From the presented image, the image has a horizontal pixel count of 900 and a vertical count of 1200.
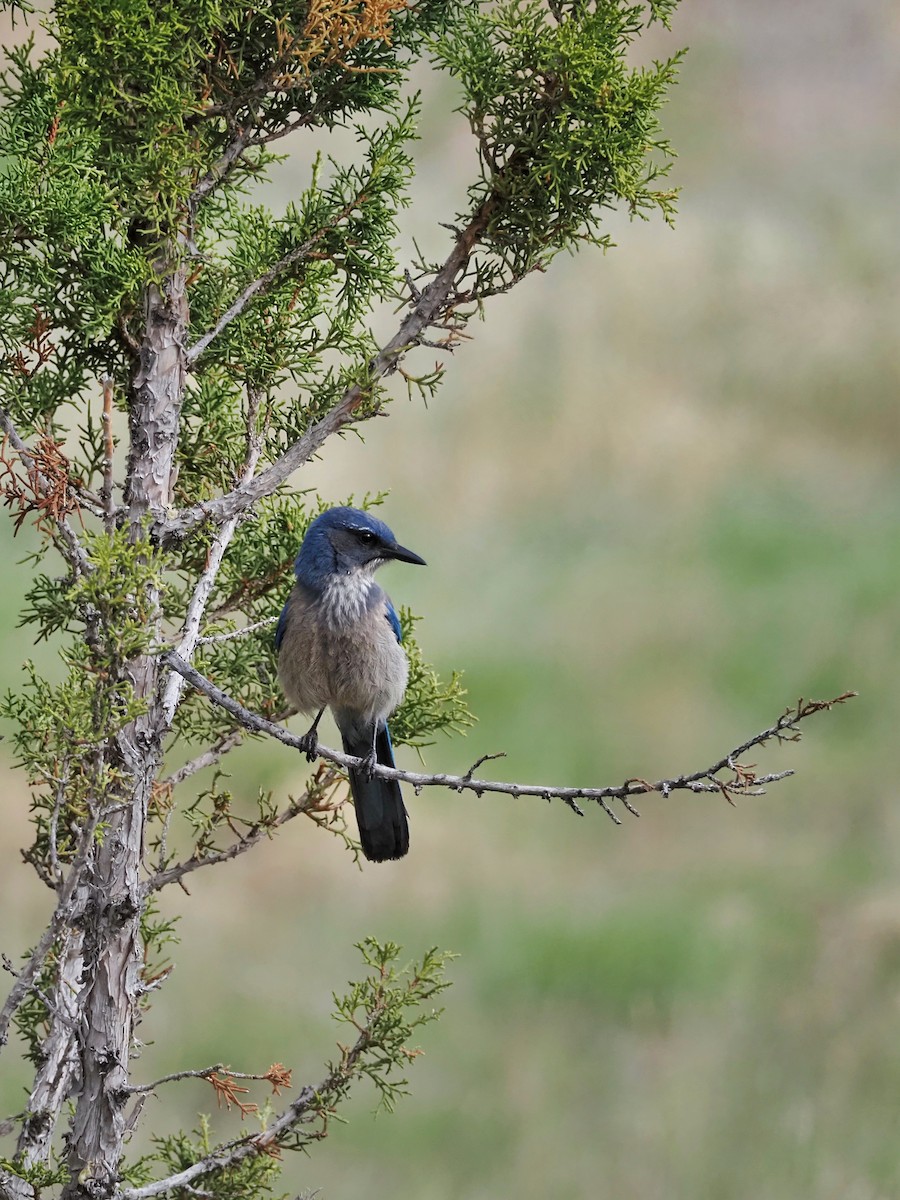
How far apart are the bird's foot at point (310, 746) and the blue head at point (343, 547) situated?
41cm

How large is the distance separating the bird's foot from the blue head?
1.35 ft

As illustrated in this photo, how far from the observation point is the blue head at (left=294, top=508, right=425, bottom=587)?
3.41 meters

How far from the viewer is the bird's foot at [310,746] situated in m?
3.03

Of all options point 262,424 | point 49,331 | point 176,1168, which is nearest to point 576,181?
point 262,424

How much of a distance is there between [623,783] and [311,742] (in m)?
1.02

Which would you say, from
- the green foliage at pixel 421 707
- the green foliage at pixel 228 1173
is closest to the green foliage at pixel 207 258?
the green foliage at pixel 228 1173

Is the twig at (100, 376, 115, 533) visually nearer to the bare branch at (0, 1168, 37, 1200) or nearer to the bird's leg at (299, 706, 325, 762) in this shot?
the bird's leg at (299, 706, 325, 762)

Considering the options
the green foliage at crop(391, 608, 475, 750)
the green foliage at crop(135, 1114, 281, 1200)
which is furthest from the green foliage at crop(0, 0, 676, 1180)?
the green foliage at crop(391, 608, 475, 750)

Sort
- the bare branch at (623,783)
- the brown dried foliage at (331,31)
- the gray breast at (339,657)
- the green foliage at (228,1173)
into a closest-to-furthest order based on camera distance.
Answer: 1. the bare branch at (623,783)
2. the brown dried foliage at (331,31)
3. the green foliage at (228,1173)
4. the gray breast at (339,657)

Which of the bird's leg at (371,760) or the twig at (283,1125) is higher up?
the bird's leg at (371,760)

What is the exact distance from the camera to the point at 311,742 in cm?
323

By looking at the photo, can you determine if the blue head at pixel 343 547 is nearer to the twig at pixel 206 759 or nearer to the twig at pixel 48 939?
the twig at pixel 206 759

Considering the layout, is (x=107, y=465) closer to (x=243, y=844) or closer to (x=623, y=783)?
(x=243, y=844)

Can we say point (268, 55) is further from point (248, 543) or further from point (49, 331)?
point (248, 543)
